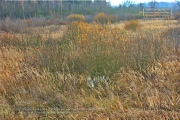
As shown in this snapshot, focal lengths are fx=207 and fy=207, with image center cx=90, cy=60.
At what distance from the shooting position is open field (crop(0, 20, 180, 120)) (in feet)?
11.0

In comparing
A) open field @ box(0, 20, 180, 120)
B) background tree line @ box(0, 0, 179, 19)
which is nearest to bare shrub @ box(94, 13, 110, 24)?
background tree line @ box(0, 0, 179, 19)

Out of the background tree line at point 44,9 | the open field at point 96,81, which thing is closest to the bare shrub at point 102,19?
the background tree line at point 44,9

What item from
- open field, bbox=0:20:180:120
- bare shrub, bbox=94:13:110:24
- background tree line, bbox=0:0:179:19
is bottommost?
open field, bbox=0:20:180:120

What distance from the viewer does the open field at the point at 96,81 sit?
334 centimetres

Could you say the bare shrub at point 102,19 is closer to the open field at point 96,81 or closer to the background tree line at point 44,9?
the background tree line at point 44,9

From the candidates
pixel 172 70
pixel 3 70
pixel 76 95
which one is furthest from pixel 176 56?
pixel 3 70

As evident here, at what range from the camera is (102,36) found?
5.21 meters

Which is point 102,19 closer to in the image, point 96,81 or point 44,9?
point 44,9

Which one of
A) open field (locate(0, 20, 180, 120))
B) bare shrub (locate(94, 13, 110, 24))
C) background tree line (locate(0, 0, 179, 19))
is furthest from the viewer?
background tree line (locate(0, 0, 179, 19))

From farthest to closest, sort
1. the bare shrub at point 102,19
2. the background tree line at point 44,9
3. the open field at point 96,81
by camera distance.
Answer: the background tree line at point 44,9 → the bare shrub at point 102,19 → the open field at point 96,81

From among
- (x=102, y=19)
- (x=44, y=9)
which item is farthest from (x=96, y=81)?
(x=44, y=9)

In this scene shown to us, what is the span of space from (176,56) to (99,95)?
3042 millimetres

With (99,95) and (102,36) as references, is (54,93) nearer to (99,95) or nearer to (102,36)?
(99,95)

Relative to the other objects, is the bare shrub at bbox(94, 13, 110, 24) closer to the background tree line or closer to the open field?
the background tree line
